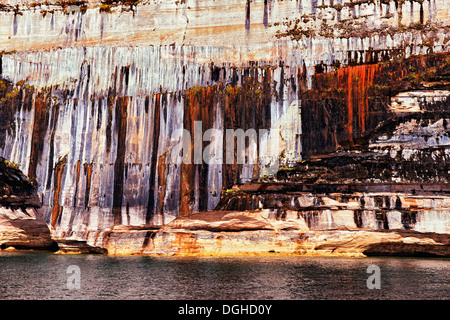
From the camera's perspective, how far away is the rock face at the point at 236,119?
2983 cm

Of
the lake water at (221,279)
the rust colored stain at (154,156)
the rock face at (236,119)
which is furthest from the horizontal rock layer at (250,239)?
the lake water at (221,279)

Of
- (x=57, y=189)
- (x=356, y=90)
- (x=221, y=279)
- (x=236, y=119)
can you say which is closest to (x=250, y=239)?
(x=236, y=119)

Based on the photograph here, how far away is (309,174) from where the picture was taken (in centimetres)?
3031

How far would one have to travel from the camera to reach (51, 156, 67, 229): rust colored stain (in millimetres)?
31875

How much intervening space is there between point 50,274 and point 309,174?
1541 cm

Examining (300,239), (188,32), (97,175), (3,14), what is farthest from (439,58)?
(3,14)

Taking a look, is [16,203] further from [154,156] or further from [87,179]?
[154,156]

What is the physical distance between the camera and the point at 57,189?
106 feet

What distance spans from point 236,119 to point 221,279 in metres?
13.3

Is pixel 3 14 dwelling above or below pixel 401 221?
above

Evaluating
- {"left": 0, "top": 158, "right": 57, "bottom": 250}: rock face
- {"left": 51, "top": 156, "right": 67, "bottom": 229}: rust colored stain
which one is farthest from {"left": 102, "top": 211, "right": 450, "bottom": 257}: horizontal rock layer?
{"left": 0, "top": 158, "right": 57, "bottom": 250}: rock face

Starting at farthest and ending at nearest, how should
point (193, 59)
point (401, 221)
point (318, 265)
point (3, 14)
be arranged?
point (3, 14), point (193, 59), point (401, 221), point (318, 265)

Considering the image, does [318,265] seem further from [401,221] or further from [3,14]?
[3,14]
